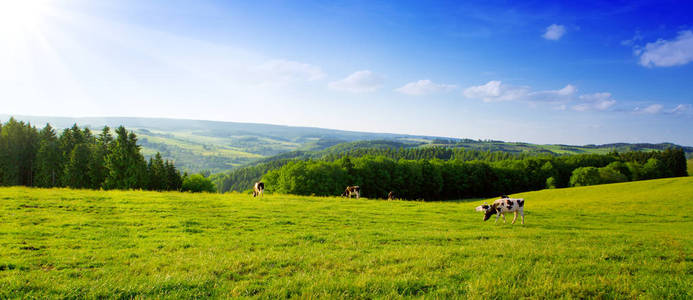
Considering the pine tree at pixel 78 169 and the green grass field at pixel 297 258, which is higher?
the green grass field at pixel 297 258

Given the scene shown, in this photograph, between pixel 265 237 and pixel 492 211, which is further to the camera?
pixel 492 211

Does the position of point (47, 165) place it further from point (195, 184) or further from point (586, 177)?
point (586, 177)

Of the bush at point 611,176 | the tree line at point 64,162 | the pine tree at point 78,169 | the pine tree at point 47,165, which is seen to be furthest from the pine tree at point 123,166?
the bush at point 611,176

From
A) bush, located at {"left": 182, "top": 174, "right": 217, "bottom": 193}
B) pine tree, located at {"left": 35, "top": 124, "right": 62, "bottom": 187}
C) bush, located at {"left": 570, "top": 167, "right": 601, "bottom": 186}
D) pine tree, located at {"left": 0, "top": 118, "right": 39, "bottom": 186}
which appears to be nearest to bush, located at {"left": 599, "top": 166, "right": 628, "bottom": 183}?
bush, located at {"left": 570, "top": 167, "right": 601, "bottom": 186}

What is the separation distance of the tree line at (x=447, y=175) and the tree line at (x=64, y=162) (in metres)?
33.0

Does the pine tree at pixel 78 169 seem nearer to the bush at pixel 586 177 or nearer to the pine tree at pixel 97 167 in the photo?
the pine tree at pixel 97 167

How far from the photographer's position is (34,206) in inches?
679

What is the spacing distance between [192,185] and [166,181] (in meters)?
18.1

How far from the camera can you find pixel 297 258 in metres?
9.38

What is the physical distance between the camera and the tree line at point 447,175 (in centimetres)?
8075

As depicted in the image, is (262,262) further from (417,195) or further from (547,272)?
(417,195)

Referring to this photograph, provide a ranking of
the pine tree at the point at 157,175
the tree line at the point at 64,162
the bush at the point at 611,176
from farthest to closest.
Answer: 1. the bush at the point at 611,176
2. the pine tree at the point at 157,175
3. the tree line at the point at 64,162

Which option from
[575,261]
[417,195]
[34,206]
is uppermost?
[575,261]

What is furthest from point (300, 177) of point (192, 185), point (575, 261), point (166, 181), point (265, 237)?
point (575, 261)
